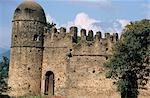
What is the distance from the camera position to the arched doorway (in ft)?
146

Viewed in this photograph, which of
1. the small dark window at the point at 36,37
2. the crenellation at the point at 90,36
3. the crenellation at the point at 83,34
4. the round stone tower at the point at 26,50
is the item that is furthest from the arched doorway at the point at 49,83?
the crenellation at the point at 90,36

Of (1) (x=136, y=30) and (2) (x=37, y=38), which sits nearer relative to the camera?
(1) (x=136, y=30)

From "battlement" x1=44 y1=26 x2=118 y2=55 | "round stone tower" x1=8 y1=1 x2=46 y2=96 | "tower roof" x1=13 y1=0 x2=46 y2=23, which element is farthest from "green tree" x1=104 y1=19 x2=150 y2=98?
"tower roof" x1=13 y1=0 x2=46 y2=23

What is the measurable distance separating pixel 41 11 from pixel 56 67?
5576 millimetres

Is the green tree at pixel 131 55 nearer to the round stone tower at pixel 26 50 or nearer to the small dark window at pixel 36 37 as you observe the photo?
the round stone tower at pixel 26 50

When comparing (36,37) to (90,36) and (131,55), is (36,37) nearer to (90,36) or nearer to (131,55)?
(90,36)

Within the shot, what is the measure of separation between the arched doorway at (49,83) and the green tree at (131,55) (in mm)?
9335

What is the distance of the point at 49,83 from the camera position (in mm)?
45281

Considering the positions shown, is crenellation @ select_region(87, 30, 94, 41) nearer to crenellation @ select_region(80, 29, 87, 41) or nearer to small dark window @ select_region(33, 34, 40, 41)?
crenellation @ select_region(80, 29, 87, 41)

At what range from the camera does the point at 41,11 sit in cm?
4412

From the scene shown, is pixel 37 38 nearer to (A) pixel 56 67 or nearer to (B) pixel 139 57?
(A) pixel 56 67

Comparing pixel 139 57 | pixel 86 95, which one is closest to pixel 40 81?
pixel 86 95

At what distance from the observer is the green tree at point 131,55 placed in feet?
116

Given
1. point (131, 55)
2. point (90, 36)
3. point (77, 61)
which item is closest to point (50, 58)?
point (77, 61)
